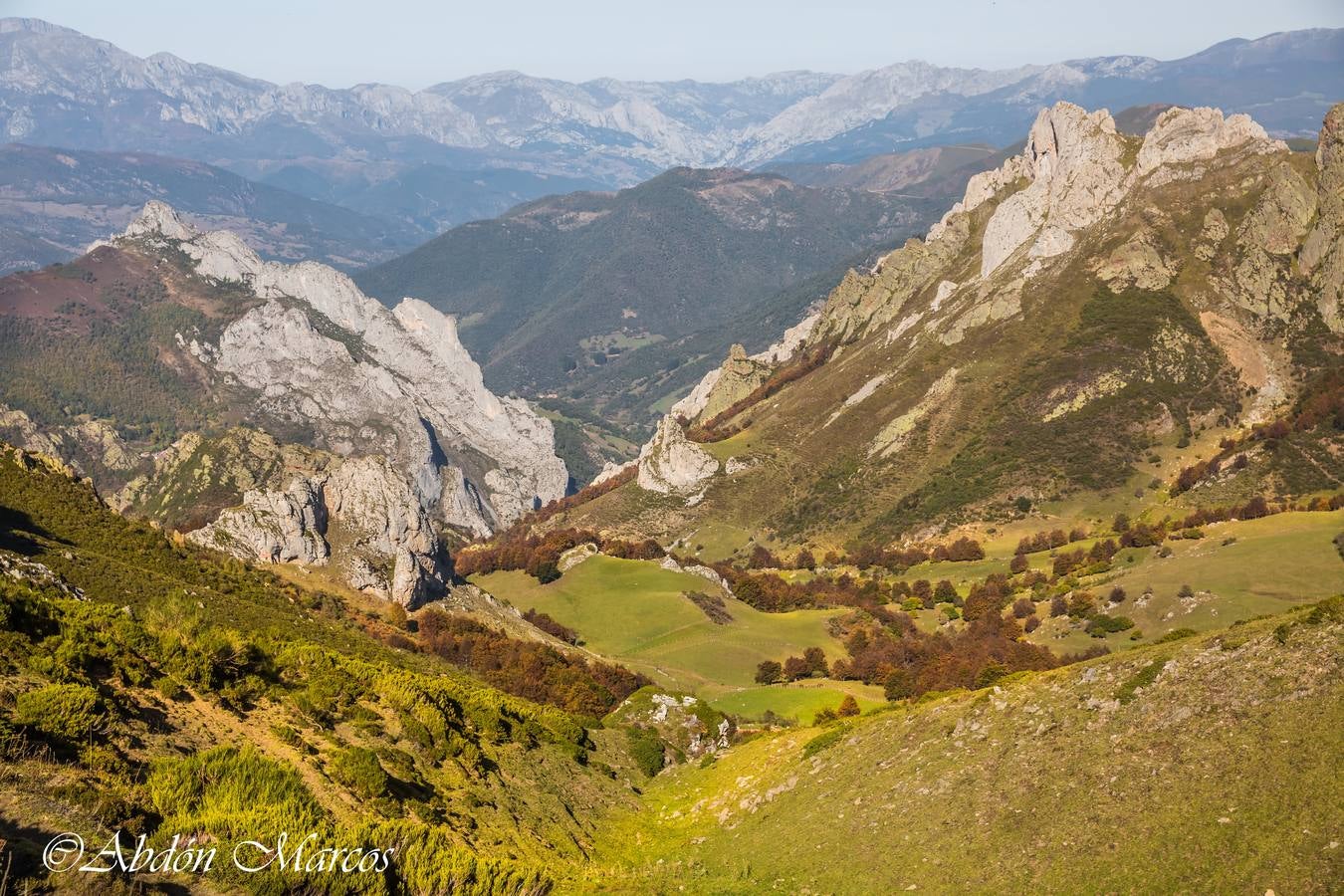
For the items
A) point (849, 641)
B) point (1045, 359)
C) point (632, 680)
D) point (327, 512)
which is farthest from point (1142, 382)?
point (327, 512)

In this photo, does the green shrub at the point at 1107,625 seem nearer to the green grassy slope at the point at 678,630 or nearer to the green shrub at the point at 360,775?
the green grassy slope at the point at 678,630

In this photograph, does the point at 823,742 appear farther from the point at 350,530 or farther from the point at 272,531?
the point at 350,530

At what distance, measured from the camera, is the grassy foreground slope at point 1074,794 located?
2464 centimetres

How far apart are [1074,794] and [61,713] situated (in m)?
27.1

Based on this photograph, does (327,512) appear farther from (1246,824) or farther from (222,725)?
(1246,824)

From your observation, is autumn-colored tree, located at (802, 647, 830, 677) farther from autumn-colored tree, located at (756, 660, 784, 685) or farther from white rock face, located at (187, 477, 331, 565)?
white rock face, located at (187, 477, 331, 565)

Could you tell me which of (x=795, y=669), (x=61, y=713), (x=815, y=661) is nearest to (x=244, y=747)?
(x=61, y=713)

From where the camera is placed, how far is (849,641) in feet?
365

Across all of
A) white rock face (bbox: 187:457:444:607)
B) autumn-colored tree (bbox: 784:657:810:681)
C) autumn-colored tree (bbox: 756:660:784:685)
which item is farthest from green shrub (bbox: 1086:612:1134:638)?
white rock face (bbox: 187:457:444:607)

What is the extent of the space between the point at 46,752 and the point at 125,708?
6.00 metres

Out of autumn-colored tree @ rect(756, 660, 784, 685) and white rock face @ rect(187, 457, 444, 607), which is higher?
white rock face @ rect(187, 457, 444, 607)

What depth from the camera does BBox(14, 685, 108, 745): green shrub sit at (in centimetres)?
2266

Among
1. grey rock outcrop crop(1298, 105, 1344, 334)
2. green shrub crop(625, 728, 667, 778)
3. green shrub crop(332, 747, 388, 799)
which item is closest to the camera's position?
green shrub crop(332, 747, 388, 799)

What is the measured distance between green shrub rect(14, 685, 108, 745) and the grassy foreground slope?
14517mm
